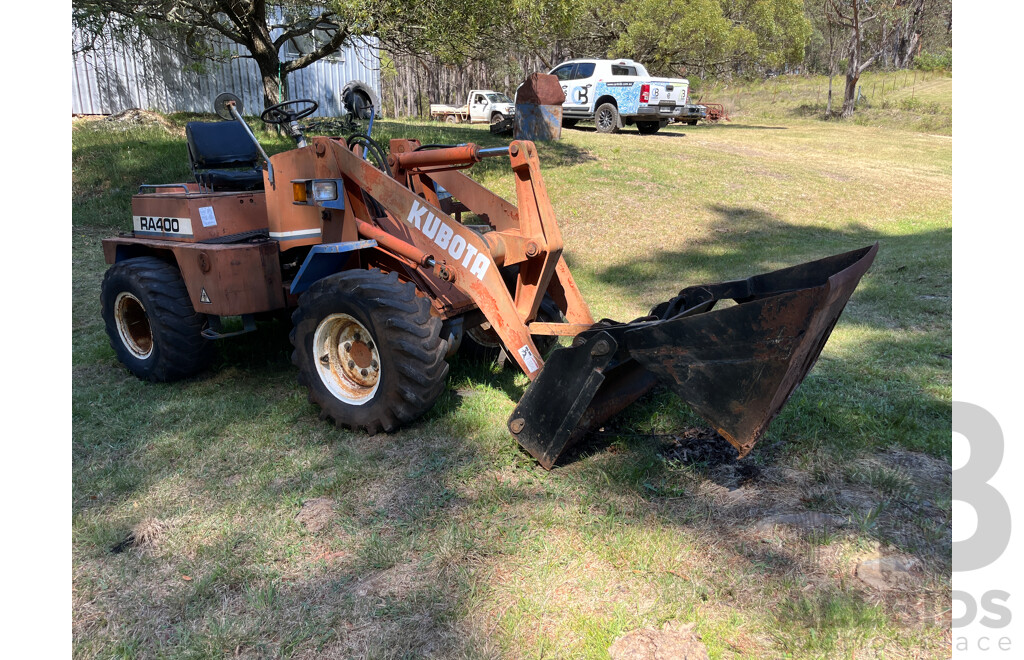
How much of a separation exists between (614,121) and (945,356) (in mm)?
15769

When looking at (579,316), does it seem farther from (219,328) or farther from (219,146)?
(219,146)

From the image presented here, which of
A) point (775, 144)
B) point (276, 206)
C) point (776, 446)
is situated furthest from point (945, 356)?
point (775, 144)

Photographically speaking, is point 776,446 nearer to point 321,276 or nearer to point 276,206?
point 321,276

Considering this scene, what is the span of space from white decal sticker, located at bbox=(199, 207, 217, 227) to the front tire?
125cm

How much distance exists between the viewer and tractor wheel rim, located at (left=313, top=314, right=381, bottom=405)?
4.40m

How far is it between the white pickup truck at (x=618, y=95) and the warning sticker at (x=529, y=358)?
1710cm

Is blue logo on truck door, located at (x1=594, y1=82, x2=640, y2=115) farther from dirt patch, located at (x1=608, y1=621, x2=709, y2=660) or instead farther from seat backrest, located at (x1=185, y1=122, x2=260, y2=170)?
dirt patch, located at (x1=608, y1=621, x2=709, y2=660)

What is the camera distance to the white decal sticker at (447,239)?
13.3 feet

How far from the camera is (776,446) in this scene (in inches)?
153

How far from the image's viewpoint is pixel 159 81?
61.4 ft

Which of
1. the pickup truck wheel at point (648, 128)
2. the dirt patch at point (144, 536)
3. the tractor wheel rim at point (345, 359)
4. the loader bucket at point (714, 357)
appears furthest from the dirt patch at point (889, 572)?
the pickup truck wheel at point (648, 128)

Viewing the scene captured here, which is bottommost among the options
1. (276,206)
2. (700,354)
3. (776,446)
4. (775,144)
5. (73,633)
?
(73,633)

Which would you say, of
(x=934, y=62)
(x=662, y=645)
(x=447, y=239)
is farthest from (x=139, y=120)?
(x=934, y=62)

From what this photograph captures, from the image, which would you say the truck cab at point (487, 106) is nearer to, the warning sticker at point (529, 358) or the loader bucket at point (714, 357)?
the warning sticker at point (529, 358)
